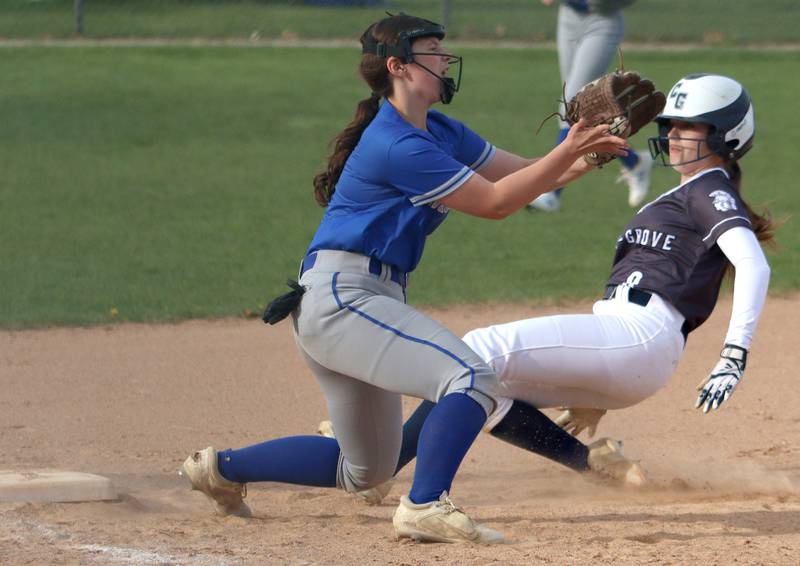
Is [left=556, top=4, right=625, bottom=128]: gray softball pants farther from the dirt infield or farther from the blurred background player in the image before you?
the dirt infield

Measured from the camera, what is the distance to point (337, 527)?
4.13 meters

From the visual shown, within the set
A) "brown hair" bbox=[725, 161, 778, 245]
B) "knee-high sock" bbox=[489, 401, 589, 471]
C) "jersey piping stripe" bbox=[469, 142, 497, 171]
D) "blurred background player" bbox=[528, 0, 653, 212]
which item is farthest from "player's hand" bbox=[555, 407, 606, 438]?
"blurred background player" bbox=[528, 0, 653, 212]

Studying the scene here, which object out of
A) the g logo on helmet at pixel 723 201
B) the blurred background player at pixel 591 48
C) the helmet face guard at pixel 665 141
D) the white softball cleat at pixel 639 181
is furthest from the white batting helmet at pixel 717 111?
the white softball cleat at pixel 639 181

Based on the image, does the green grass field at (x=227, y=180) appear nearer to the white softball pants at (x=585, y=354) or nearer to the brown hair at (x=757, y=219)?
the brown hair at (x=757, y=219)

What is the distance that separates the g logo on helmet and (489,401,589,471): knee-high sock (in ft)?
2.90

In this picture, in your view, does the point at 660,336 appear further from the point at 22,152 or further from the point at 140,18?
the point at 140,18

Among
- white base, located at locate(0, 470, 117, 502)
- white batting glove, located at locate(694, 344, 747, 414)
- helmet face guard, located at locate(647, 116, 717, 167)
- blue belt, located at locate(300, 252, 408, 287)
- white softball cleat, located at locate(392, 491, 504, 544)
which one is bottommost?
white base, located at locate(0, 470, 117, 502)

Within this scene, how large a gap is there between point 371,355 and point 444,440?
1.04 feet

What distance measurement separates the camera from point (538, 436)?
4383 millimetres

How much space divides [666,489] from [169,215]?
19.1ft

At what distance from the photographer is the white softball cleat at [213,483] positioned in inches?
165

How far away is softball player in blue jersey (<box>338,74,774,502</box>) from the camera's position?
4211 mm

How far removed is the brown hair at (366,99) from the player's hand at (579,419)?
121 centimetres

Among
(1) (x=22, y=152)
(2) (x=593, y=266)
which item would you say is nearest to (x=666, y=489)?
(2) (x=593, y=266)
